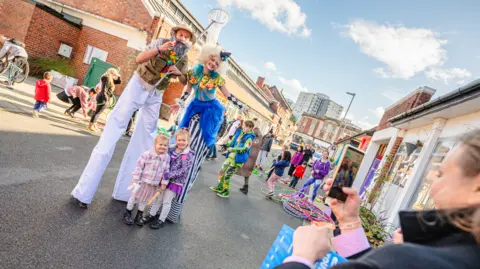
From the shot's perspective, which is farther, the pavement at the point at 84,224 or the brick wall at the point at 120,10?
the brick wall at the point at 120,10

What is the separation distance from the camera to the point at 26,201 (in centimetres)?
289

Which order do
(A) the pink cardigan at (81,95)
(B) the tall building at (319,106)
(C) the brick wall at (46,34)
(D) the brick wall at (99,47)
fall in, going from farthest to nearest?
(B) the tall building at (319,106) → (D) the brick wall at (99,47) → (C) the brick wall at (46,34) → (A) the pink cardigan at (81,95)

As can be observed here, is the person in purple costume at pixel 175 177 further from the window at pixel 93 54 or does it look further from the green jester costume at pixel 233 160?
the window at pixel 93 54

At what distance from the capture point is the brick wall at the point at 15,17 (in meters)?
13.1

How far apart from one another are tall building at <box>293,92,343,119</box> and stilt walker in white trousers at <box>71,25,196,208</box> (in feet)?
474

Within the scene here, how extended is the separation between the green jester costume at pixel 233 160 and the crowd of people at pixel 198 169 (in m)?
0.02

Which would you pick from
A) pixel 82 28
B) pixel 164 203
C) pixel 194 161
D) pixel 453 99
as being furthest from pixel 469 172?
pixel 82 28

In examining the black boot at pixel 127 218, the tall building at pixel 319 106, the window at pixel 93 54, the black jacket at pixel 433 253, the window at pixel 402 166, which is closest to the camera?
the black jacket at pixel 433 253

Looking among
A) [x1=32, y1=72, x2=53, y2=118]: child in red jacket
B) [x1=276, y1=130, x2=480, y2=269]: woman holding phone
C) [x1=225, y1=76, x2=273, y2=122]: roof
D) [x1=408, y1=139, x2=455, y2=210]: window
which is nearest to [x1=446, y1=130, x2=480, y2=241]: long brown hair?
[x1=276, y1=130, x2=480, y2=269]: woman holding phone

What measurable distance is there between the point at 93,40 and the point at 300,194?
1479 centimetres

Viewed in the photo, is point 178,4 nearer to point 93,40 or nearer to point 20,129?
point 93,40

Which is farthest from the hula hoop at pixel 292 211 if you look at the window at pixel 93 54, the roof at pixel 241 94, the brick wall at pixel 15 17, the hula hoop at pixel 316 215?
the brick wall at pixel 15 17

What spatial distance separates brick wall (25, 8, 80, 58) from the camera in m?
13.6

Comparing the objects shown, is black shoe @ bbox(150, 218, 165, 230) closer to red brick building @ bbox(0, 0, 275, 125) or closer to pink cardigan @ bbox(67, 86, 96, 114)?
pink cardigan @ bbox(67, 86, 96, 114)
